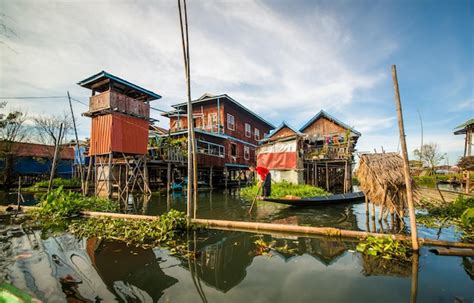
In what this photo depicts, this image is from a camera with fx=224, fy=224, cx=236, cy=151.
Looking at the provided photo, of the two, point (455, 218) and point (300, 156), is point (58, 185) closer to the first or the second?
point (300, 156)

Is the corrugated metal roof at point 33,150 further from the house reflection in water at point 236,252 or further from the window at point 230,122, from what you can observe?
the house reflection in water at point 236,252

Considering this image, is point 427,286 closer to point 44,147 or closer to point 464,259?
point 464,259

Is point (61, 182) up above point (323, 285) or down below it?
above

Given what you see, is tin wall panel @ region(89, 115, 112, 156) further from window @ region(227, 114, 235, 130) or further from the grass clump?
window @ region(227, 114, 235, 130)

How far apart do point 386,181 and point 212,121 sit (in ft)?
67.3

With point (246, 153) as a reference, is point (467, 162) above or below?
below

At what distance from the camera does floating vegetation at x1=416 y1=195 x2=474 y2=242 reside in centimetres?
672

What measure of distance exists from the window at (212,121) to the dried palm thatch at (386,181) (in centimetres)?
1877

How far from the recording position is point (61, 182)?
846 inches

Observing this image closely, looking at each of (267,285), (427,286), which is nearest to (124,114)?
(267,285)

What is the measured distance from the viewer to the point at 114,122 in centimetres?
1555

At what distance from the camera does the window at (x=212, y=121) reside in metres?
25.5

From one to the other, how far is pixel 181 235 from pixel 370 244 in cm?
507

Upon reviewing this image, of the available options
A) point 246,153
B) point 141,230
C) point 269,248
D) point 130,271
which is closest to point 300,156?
point 246,153
